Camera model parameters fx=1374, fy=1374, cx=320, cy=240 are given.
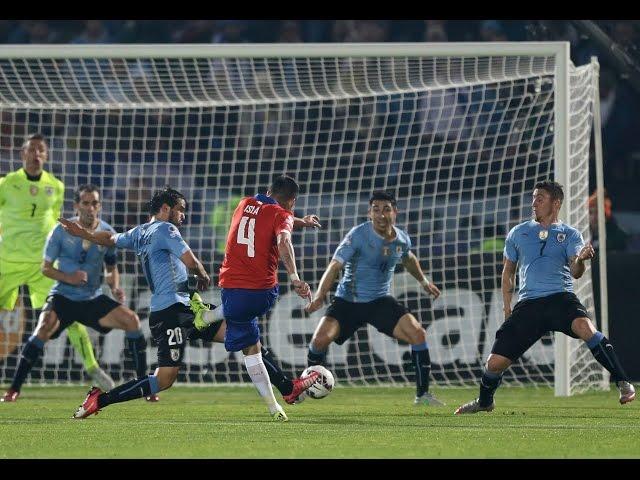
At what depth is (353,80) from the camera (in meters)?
14.6

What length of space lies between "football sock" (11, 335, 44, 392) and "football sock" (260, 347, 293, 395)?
2.79m

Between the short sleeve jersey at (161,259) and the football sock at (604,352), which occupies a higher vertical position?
the short sleeve jersey at (161,259)

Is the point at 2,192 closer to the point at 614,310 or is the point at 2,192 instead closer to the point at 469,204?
the point at 469,204

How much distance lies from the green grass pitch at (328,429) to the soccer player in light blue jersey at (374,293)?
1.74ft

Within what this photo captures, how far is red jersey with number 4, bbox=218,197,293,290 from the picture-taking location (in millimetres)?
9719

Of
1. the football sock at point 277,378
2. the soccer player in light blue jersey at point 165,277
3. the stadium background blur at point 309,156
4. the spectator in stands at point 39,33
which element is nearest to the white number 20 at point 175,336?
the soccer player in light blue jersey at point 165,277

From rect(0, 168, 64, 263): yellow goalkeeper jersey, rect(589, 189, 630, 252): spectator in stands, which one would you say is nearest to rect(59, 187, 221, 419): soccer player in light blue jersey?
rect(0, 168, 64, 263): yellow goalkeeper jersey

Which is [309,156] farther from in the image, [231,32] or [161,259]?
[161,259]

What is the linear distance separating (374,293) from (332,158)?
3.69m

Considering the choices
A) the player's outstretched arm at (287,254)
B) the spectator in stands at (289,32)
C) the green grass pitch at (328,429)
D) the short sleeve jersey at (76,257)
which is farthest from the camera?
the spectator in stands at (289,32)

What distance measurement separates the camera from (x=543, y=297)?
33.5 ft

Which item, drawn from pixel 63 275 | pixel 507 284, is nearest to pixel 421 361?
pixel 507 284

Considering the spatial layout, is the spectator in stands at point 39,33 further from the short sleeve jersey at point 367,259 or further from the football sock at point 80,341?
the short sleeve jersey at point 367,259

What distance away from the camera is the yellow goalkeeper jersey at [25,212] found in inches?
527
